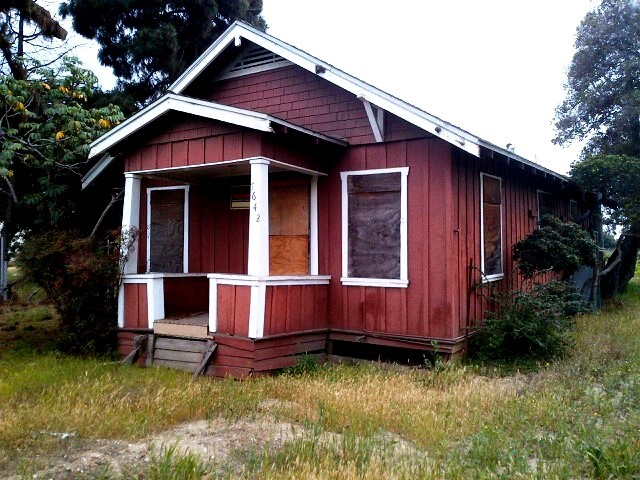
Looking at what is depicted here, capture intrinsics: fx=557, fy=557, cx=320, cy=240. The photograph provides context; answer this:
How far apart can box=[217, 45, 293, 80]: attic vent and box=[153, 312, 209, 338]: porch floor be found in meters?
4.46

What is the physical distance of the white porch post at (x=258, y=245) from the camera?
7371mm

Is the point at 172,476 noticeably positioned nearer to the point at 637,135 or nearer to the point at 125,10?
the point at 125,10

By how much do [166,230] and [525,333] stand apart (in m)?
6.37

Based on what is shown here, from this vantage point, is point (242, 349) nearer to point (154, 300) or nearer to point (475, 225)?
point (154, 300)

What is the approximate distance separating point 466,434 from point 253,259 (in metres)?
3.65

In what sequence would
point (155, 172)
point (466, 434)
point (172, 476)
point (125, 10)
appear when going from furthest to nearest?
point (125, 10)
point (155, 172)
point (466, 434)
point (172, 476)

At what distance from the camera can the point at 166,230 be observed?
10.2 m

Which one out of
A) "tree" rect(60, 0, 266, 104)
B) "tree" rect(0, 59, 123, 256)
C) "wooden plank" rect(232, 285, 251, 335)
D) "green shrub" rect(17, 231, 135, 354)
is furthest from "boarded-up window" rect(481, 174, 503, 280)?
"tree" rect(60, 0, 266, 104)

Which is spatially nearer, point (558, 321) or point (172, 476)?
point (172, 476)

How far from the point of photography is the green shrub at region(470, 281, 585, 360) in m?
7.92

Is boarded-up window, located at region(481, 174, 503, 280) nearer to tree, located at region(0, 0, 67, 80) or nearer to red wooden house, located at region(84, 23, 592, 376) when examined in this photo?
red wooden house, located at region(84, 23, 592, 376)

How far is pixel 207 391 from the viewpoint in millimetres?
6441

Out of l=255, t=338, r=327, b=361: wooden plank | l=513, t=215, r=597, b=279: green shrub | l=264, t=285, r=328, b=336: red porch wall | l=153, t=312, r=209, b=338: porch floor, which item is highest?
l=513, t=215, r=597, b=279: green shrub

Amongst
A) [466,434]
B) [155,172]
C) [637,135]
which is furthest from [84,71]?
[637,135]
